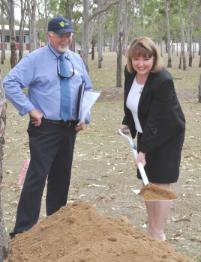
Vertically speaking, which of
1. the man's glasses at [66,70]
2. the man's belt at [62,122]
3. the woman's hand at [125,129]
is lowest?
the woman's hand at [125,129]

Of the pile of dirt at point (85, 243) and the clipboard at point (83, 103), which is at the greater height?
the clipboard at point (83, 103)

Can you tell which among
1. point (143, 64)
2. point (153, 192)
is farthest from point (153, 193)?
point (143, 64)

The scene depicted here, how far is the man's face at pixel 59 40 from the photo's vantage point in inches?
179

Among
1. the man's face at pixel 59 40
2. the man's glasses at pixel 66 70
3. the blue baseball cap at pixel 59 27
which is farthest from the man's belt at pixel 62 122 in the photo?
the blue baseball cap at pixel 59 27

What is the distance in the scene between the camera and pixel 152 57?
14.1 feet

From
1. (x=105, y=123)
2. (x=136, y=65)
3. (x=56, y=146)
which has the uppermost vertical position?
(x=136, y=65)

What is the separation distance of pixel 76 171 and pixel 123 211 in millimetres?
1901

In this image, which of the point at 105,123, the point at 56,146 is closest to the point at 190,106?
the point at 105,123

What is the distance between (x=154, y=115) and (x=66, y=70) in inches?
33.8

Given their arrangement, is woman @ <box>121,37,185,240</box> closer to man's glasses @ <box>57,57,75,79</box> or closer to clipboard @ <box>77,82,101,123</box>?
clipboard @ <box>77,82,101,123</box>

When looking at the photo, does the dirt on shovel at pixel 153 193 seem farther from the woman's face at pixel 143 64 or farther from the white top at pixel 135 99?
the woman's face at pixel 143 64

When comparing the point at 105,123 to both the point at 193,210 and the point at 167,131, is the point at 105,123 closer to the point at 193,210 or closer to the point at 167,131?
the point at 193,210

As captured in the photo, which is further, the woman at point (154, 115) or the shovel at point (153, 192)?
the woman at point (154, 115)

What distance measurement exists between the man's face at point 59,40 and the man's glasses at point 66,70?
0.10 metres
